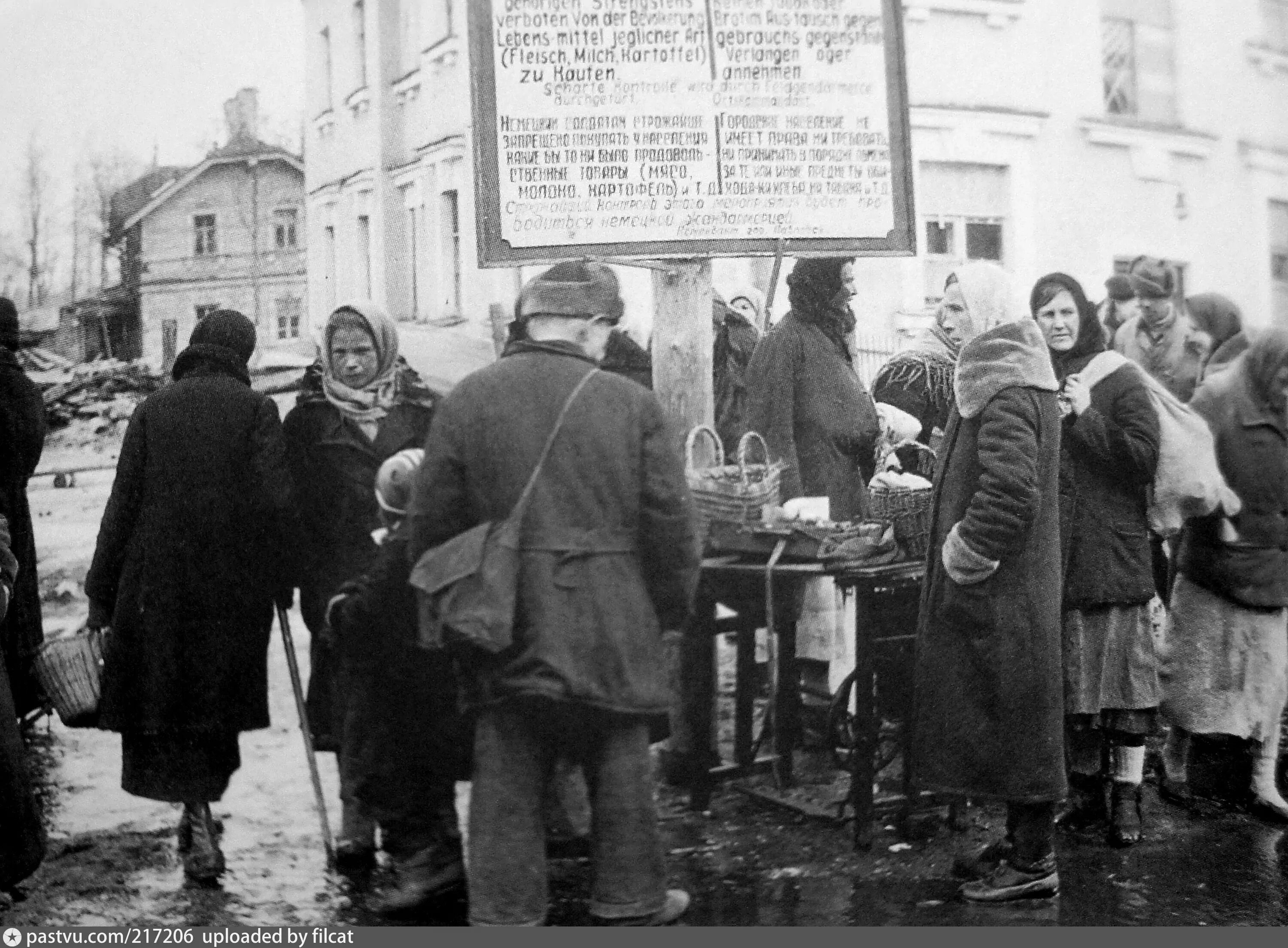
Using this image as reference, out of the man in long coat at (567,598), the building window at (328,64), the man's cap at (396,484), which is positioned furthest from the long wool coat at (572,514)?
the building window at (328,64)

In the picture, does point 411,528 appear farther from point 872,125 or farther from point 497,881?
point 872,125

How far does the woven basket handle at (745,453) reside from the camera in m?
4.83

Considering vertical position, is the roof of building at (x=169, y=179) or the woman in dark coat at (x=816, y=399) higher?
the roof of building at (x=169, y=179)

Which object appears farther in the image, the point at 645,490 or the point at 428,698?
the point at 428,698

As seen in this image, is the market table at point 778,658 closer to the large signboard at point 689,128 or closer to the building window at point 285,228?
the large signboard at point 689,128

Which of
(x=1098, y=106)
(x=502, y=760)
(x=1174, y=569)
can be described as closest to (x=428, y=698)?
(x=502, y=760)

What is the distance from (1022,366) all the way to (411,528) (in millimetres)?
1876

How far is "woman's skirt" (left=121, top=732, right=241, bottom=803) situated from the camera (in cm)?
444

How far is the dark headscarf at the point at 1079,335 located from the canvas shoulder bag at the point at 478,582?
6.69 feet

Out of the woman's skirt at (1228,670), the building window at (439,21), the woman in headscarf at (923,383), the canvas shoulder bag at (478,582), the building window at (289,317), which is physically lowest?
the woman's skirt at (1228,670)

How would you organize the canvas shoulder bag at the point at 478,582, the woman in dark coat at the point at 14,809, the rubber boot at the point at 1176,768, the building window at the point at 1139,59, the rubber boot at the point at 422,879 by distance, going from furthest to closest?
the building window at the point at 1139,59 → the rubber boot at the point at 1176,768 → the rubber boot at the point at 422,879 → the woman in dark coat at the point at 14,809 → the canvas shoulder bag at the point at 478,582

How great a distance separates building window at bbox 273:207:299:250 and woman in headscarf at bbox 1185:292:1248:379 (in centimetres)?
381

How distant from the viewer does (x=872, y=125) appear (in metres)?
5.29

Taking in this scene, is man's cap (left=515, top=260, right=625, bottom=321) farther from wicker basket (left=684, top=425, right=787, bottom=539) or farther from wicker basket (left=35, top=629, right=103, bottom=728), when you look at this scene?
wicker basket (left=35, top=629, right=103, bottom=728)
